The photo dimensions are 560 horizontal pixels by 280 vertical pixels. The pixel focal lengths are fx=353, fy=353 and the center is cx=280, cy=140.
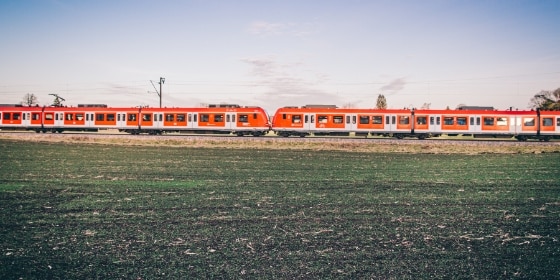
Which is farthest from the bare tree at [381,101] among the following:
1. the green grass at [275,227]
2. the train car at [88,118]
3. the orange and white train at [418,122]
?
the green grass at [275,227]

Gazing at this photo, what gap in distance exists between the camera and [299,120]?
35656 millimetres

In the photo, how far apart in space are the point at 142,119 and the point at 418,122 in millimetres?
28224

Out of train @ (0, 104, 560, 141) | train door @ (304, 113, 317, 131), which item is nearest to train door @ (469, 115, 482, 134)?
train @ (0, 104, 560, 141)

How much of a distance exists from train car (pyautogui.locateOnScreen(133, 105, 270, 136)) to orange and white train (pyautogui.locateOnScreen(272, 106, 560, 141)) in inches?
78.3

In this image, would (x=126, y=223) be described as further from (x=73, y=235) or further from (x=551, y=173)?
(x=551, y=173)

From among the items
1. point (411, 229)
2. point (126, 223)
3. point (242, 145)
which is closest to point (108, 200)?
point (126, 223)

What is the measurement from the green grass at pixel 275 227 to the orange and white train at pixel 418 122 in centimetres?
2197

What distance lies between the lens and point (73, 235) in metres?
6.42

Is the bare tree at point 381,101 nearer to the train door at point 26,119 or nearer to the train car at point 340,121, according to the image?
the train car at point 340,121

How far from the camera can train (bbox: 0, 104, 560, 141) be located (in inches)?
1326

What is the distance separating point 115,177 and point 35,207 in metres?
4.57

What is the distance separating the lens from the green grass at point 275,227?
5145 mm

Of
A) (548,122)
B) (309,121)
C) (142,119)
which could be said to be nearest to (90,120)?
(142,119)

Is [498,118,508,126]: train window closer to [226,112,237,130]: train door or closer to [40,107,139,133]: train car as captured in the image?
[226,112,237,130]: train door
